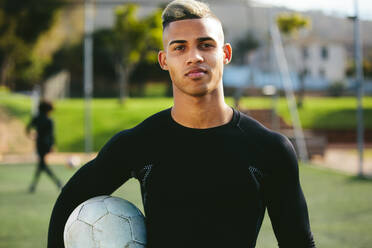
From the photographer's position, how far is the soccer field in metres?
5.52

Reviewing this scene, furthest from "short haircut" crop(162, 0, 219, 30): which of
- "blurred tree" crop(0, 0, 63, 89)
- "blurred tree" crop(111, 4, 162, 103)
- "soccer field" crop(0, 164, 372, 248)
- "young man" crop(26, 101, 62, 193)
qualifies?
"blurred tree" crop(0, 0, 63, 89)

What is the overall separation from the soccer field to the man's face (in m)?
3.77

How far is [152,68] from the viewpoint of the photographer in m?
38.7

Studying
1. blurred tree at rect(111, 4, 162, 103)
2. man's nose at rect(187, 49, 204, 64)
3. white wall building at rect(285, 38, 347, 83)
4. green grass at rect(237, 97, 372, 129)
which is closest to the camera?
man's nose at rect(187, 49, 204, 64)

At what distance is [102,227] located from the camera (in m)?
2.02

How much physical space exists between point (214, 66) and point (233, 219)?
2.03 ft

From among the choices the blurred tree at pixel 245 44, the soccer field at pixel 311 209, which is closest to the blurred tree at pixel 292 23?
the blurred tree at pixel 245 44

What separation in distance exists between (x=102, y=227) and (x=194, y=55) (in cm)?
86

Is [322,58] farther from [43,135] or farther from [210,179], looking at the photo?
[210,179]

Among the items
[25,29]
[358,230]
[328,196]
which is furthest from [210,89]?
[25,29]

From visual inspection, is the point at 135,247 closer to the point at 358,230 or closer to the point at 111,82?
the point at 358,230

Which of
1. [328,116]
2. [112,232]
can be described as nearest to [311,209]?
[112,232]

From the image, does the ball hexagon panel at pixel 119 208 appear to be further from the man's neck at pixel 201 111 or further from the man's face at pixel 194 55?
the man's face at pixel 194 55

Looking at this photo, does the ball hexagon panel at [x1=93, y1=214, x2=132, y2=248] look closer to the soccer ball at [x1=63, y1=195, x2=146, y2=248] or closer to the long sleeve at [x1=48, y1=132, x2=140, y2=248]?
the soccer ball at [x1=63, y1=195, x2=146, y2=248]
